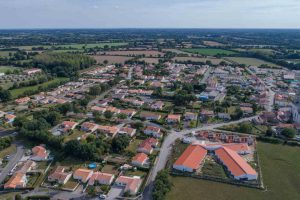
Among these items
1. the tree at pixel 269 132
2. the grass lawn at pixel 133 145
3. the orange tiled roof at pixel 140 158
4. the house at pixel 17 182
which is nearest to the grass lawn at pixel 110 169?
the orange tiled roof at pixel 140 158

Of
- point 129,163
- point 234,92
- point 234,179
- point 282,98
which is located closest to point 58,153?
point 129,163

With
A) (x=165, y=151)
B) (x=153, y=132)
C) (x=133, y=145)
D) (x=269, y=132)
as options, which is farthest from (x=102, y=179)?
(x=269, y=132)

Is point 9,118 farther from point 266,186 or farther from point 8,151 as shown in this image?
point 266,186

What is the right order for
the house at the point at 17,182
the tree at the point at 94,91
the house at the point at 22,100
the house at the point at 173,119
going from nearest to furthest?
the house at the point at 17,182
the house at the point at 173,119
the house at the point at 22,100
the tree at the point at 94,91

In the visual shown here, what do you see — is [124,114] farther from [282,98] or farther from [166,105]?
[282,98]

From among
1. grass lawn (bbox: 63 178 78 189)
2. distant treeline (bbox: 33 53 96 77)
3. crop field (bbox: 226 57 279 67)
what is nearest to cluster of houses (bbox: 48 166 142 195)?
grass lawn (bbox: 63 178 78 189)

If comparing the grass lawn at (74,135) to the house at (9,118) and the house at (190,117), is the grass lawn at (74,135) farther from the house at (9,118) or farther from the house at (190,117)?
the house at (190,117)
